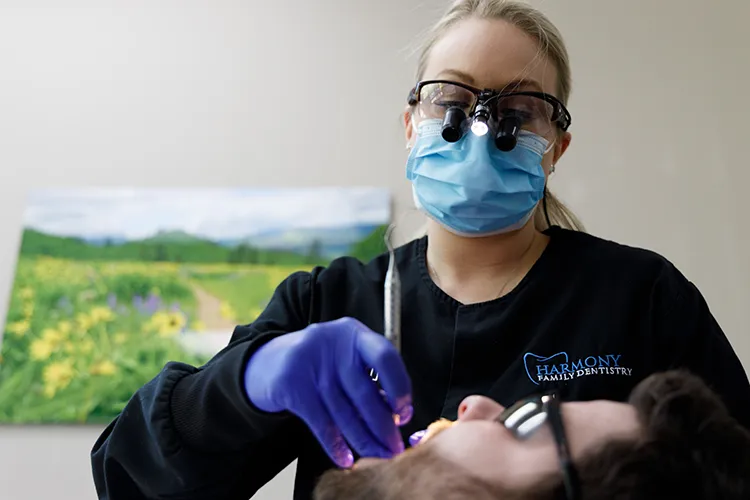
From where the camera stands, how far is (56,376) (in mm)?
1645

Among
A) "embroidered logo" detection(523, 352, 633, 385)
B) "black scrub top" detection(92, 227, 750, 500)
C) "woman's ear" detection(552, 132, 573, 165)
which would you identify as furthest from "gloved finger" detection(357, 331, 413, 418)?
"woman's ear" detection(552, 132, 573, 165)

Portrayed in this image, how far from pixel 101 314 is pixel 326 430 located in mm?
1274

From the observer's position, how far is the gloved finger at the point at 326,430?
2.04 feet

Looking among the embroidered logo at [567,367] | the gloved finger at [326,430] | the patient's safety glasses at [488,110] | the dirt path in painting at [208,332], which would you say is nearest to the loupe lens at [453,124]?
the patient's safety glasses at [488,110]

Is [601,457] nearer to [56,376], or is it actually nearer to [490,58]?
[490,58]

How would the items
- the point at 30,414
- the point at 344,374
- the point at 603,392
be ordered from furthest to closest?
the point at 30,414, the point at 603,392, the point at 344,374

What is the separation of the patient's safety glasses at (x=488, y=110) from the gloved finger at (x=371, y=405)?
1.34ft

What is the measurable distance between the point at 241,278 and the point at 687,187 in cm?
126

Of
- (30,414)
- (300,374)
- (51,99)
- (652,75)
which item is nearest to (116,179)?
(51,99)

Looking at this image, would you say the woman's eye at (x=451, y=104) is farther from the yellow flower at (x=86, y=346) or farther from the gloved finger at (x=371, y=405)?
the yellow flower at (x=86, y=346)

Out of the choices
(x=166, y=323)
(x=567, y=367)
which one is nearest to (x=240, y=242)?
(x=166, y=323)

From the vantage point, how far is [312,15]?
6.34 ft

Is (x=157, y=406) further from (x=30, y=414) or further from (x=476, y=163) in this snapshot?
(x=30, y=414)

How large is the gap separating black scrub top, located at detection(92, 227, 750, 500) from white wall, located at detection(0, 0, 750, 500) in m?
0.82
